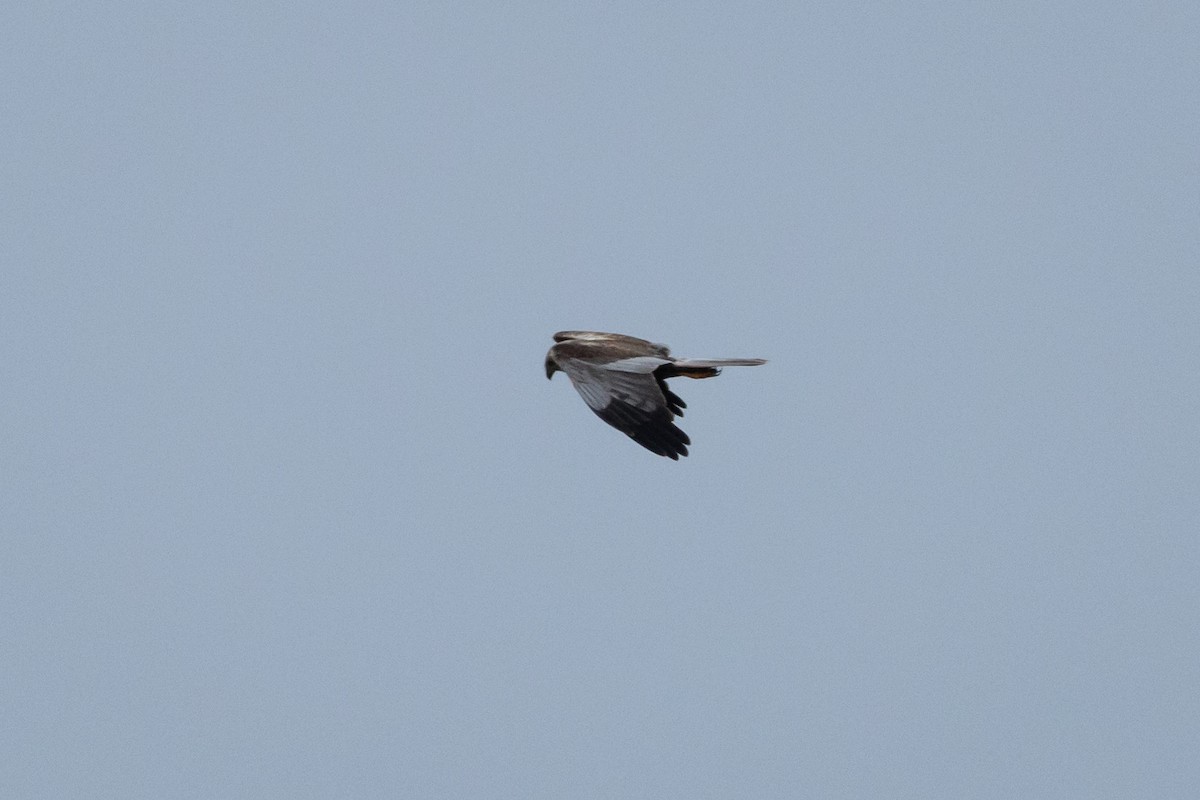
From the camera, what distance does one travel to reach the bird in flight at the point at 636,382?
16.0 metres

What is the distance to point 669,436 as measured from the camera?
627 inches

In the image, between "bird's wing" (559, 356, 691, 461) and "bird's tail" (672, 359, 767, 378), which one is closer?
"bird's wing" (559, 356, 691, 461)

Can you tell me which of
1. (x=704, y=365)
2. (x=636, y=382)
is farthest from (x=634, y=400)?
(x=704, y=365)

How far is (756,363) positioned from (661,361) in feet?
3.30

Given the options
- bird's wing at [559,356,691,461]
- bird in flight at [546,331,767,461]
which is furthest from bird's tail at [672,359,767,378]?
bird's wing at [559,356,691,461]

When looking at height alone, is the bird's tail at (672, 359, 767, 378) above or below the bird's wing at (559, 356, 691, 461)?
above

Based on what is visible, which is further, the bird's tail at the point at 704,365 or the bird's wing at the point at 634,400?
the bird's tail at the point at 704,365

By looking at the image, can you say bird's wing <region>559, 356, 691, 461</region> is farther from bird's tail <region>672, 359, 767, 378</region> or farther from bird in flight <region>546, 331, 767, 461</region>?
bird's tail <region>672, 359, 767, 378</region>

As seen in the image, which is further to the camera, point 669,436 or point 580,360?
point 580,360

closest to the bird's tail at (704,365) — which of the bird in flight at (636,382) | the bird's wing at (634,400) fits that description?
the bird in flight at (636,382)

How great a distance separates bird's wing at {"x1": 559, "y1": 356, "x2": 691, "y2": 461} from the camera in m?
15.9

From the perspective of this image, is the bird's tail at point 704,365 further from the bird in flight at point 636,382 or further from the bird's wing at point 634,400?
the bird's wing at point 634,400

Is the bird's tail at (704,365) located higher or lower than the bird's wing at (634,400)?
higher

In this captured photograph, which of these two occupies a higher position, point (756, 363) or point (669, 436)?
point (756, 363)
